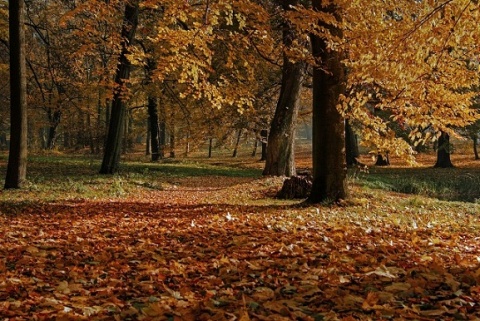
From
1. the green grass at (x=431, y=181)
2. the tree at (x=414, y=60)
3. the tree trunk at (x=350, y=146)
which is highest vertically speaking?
the tree at (x=414, y=60)

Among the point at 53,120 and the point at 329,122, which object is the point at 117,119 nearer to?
the point at 329,122

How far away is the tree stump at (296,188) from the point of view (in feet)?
40.8

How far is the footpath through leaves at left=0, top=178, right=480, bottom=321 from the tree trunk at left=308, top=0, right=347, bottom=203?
0.97m

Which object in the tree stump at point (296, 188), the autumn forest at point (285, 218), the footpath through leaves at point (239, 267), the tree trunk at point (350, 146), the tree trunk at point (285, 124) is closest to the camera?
the footpath through leaves at point (239, 267)

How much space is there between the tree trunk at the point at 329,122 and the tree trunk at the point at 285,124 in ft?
19.7

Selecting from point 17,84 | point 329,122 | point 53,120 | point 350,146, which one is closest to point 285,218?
point 329,122

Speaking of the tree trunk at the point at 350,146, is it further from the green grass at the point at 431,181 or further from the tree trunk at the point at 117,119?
the tree trunk at the point at 117,119

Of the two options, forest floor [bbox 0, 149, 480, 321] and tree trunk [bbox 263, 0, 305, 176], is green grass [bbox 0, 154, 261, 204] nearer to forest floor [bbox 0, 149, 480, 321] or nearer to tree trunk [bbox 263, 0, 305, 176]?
forest floor [bbox 0, 149, 480, 321]

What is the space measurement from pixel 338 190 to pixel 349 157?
683 inches

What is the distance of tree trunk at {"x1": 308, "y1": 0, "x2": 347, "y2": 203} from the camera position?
921cm

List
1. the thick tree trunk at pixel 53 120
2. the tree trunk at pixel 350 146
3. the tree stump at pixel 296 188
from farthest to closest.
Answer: the thick tree trunk at pixel 53 120 → the tree trunk at pixel 350 146 → the tree stump at pixel 296 188

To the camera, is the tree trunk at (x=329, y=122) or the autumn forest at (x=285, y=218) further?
the tree trunk at (x=329, y=122)

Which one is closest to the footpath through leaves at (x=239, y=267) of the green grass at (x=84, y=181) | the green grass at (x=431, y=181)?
the green grass at (x=84, y=181)

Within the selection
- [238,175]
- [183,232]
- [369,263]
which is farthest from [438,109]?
[238,175]
